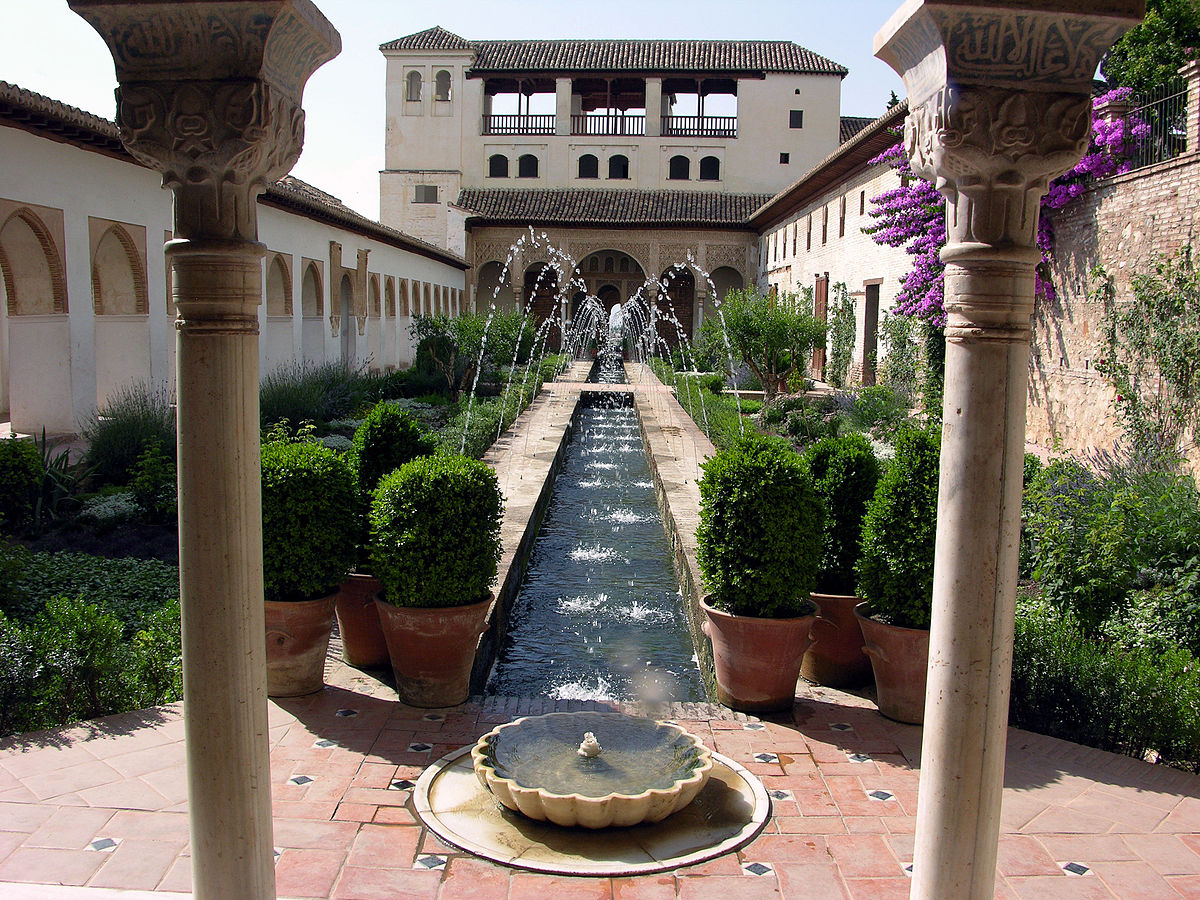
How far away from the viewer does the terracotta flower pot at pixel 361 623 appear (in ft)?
16.3

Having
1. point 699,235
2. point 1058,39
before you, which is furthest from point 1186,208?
point 699,235

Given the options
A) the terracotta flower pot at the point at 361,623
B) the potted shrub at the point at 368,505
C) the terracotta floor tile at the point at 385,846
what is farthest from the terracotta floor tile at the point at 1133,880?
the terracotta flower pot at the point at 361,623

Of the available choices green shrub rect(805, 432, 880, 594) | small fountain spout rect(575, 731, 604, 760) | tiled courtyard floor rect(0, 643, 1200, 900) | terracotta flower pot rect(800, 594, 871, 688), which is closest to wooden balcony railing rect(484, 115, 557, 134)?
green shrub rect(805, 432, 880, 594)

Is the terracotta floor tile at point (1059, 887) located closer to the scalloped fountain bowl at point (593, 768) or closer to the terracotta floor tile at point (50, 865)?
the scalloped fountain bowl at point (593, 768)

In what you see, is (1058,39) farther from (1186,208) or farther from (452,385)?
(452,385)

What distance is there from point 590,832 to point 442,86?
37781 mm

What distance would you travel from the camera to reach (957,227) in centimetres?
241

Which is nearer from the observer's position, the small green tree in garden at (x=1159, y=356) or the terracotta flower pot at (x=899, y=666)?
the terracotta flower pot at (x=899, y=666)

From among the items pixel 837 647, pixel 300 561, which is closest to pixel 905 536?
pixel 837 647

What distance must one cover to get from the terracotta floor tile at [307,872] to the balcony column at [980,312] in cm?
174

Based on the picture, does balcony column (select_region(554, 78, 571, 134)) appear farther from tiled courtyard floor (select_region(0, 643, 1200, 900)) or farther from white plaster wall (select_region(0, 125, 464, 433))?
tiled courtyard floor (select_region(0, 643, 1200, 900))

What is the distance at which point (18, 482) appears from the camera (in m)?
7.60

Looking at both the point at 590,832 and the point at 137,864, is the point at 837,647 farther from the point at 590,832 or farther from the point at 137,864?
the point at 137,864

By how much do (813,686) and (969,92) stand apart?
3341mm
